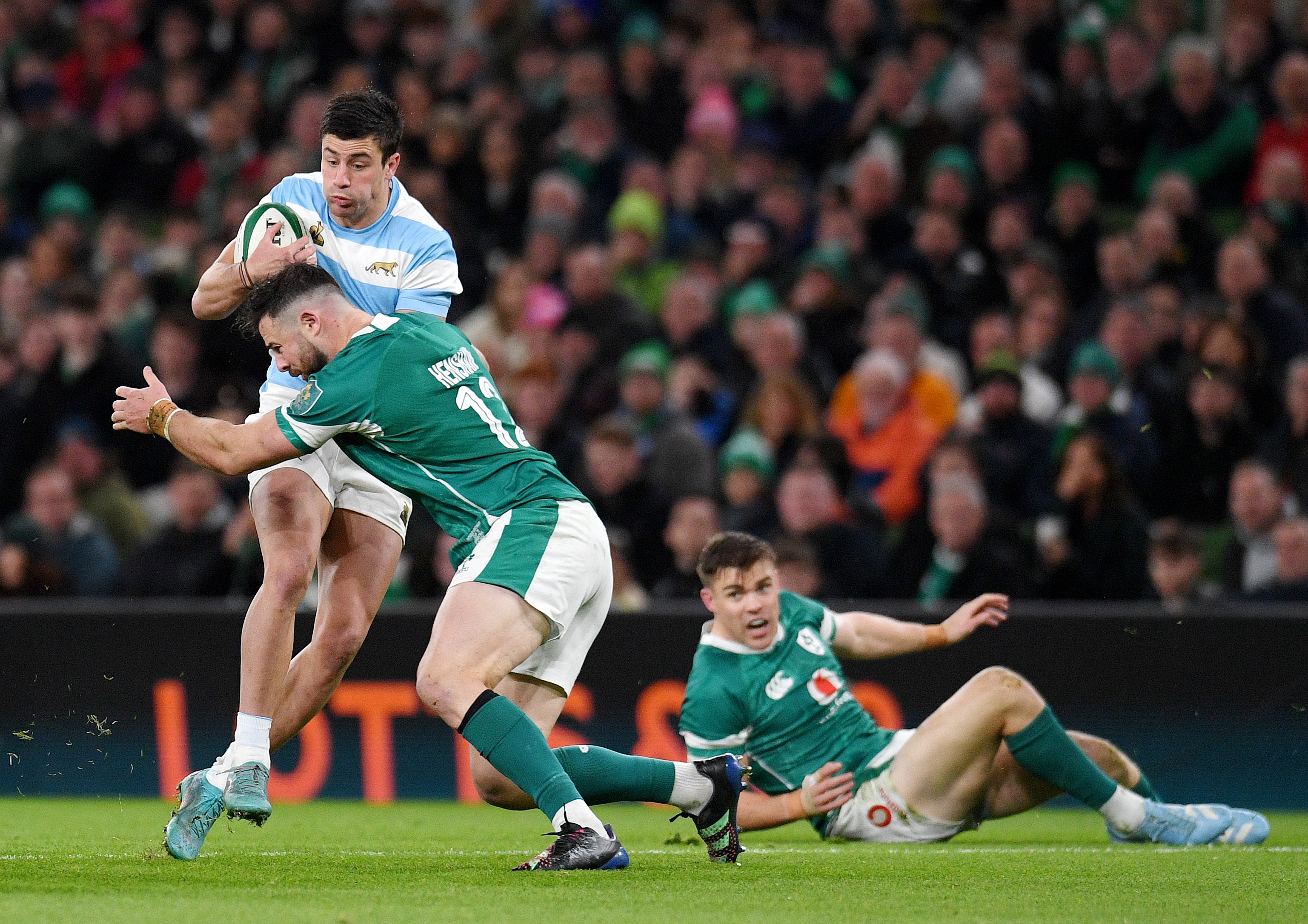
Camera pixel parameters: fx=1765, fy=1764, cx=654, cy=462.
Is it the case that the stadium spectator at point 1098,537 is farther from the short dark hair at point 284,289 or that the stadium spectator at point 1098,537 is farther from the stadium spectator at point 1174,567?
the short dark hair at point 284,289

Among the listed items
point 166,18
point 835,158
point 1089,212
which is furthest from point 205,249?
point 1089,212

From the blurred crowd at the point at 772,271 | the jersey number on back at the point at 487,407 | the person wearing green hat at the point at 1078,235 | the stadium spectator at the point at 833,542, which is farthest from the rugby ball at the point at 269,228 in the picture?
the person wearing green hat at the point at 1078,235

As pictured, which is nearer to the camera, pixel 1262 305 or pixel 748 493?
pixel 748 493

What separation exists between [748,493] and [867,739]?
3.16 m

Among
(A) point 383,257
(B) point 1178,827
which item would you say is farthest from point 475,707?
(B) point 1178,827

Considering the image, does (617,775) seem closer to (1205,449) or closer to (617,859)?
(617,859)

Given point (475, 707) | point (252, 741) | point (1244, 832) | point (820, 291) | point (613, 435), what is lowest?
point (1244, 832)

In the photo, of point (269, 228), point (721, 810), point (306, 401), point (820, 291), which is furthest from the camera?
point (820, 291)

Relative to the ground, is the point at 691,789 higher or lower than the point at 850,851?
higher

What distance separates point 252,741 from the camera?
570 cm

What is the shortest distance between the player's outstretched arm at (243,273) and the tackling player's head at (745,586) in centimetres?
187

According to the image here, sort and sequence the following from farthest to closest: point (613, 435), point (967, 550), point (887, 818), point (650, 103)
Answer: point (650, 103) < point (613, 435) < point (967, 550) < point (887, 818)

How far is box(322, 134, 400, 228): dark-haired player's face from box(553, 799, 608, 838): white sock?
2.19 metres

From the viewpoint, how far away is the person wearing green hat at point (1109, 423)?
9.62 meters
